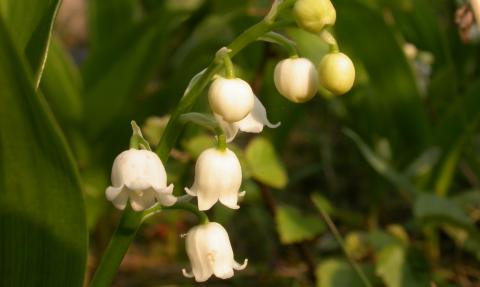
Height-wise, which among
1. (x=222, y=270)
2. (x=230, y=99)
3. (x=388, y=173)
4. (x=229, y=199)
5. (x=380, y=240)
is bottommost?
(x=380, y=240)

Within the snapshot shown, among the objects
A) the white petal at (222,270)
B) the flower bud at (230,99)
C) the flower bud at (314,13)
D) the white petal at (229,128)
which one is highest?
the flower bud at (314,13)

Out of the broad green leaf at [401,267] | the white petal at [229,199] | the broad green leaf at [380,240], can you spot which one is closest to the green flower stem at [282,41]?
the white petal at [229,199]

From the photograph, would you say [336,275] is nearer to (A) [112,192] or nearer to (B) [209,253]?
(B) [209,253]

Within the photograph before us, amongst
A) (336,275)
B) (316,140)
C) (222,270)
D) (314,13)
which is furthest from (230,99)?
(316,140)

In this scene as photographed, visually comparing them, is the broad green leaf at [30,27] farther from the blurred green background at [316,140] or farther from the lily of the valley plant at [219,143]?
the blurred green background at [316,140]

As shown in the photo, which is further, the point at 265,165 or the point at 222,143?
the point at 265,165

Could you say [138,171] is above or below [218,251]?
above

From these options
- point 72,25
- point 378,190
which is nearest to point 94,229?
point 378,190
